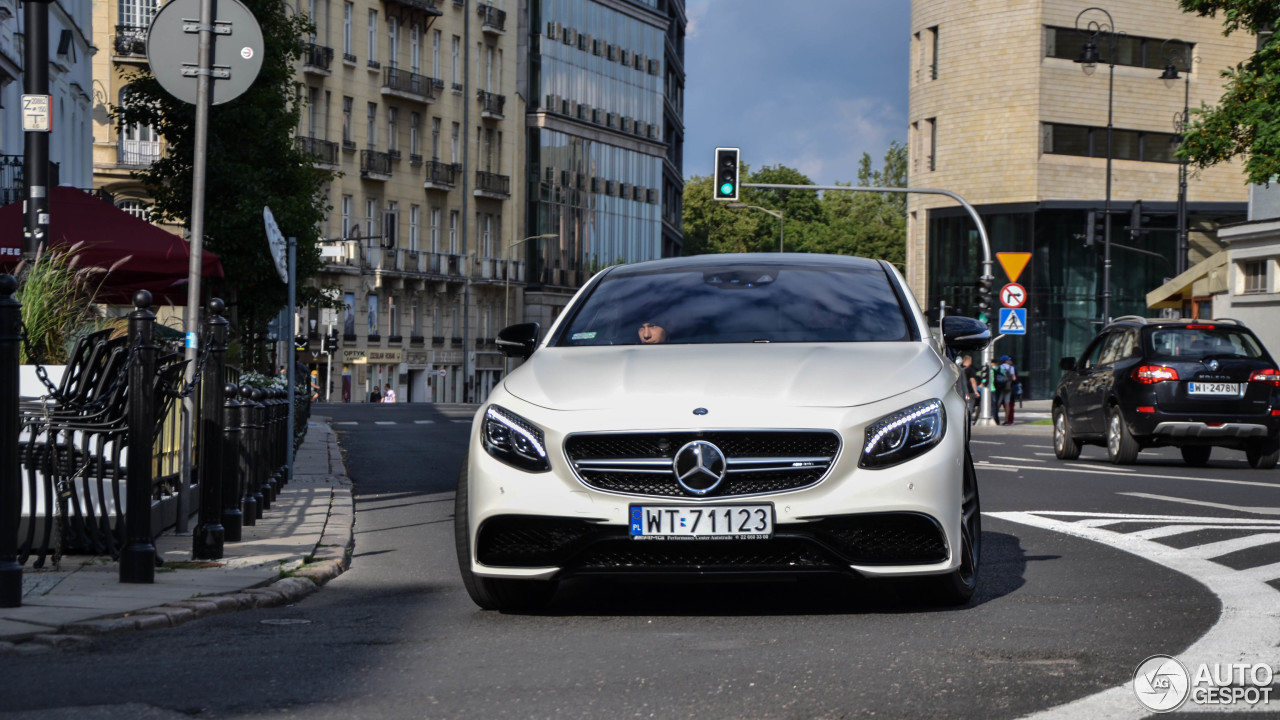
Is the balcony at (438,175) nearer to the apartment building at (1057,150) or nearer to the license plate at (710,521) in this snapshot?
the apartment building at (1057,150)

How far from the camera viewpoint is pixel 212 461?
9617 mm

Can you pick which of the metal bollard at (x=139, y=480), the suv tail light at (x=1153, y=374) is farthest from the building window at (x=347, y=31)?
the metal bollard at (x=139, y=480)

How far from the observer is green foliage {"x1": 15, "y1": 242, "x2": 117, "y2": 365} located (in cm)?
1045

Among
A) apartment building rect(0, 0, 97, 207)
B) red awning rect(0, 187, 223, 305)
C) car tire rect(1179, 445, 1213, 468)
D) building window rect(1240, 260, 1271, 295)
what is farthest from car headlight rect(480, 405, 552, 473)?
building window rect(1240, 260, 1271, 295)

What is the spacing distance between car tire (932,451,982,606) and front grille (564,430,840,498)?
0.70 m

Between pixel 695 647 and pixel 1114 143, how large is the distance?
67332 mm

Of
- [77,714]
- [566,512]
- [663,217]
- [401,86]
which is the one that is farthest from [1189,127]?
[663,217]

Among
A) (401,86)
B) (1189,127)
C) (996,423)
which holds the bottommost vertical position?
(996,423)

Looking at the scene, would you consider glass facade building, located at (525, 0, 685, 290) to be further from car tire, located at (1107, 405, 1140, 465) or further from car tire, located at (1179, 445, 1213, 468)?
car tire, located at (1107, 405, 1140, 465)

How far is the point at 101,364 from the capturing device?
9094 mm

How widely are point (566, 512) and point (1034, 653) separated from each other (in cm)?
185

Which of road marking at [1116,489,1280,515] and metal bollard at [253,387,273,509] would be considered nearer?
metal bollard at [253,387,273,509]

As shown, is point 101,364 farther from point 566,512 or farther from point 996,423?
point 996,423

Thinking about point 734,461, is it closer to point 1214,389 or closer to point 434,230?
point 1214,389
